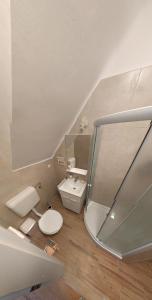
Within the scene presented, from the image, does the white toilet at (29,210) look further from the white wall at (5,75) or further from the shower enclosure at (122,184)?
the white wall at (5,75)

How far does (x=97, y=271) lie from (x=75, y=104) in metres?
2.09

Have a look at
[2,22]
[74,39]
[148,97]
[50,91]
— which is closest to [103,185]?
[148,97]

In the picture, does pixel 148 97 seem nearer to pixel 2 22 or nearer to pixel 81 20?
pixel 81 20

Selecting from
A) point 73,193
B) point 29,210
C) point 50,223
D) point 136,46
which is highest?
point 136,46

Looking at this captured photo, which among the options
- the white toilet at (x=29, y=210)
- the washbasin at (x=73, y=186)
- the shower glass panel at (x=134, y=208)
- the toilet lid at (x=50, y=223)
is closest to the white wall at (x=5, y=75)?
the white toilet at (x=29, y=210)

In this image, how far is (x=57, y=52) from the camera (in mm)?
689

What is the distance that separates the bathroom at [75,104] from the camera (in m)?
0.58

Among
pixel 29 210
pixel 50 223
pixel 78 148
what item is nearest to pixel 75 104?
pixel 78 148

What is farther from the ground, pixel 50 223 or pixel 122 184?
pixel 122 184

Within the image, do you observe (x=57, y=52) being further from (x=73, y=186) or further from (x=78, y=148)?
(x=73, y=186)

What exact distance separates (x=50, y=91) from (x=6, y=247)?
1.01 meters

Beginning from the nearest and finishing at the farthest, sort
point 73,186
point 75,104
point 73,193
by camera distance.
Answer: point 75,104, point 73,193, point 73,186

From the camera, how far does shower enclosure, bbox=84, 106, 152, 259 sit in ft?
2.32

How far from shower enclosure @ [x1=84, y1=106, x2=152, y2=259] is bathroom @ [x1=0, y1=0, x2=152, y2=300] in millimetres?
18
